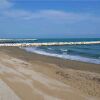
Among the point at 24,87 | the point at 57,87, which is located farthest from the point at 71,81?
the point at 24,87

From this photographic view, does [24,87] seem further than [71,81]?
A: No

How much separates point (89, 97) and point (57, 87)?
80.2 inches

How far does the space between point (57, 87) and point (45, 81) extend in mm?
1585

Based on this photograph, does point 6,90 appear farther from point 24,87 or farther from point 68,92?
point 68,92

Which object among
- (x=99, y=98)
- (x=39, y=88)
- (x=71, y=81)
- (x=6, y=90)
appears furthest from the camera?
(x=71, y=81)

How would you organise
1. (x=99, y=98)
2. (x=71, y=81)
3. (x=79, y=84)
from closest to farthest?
(x=99, y=98) < (x=79, y=84) < (x=71, y=81)

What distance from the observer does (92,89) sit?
12062 mm

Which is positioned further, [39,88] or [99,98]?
[39,88]

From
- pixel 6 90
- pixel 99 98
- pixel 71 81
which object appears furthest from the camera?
pixel 71 81

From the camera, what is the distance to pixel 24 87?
477 inches

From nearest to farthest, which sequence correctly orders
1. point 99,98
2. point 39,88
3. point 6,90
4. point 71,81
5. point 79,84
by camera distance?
point 99,98
point 6,90
point 39,88
point 79,84
point 71,81

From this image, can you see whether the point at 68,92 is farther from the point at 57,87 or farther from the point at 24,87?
the point at 24,87

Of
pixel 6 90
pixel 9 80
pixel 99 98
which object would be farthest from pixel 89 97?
pixel 9 80

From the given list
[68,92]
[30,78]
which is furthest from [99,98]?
[30,78]
